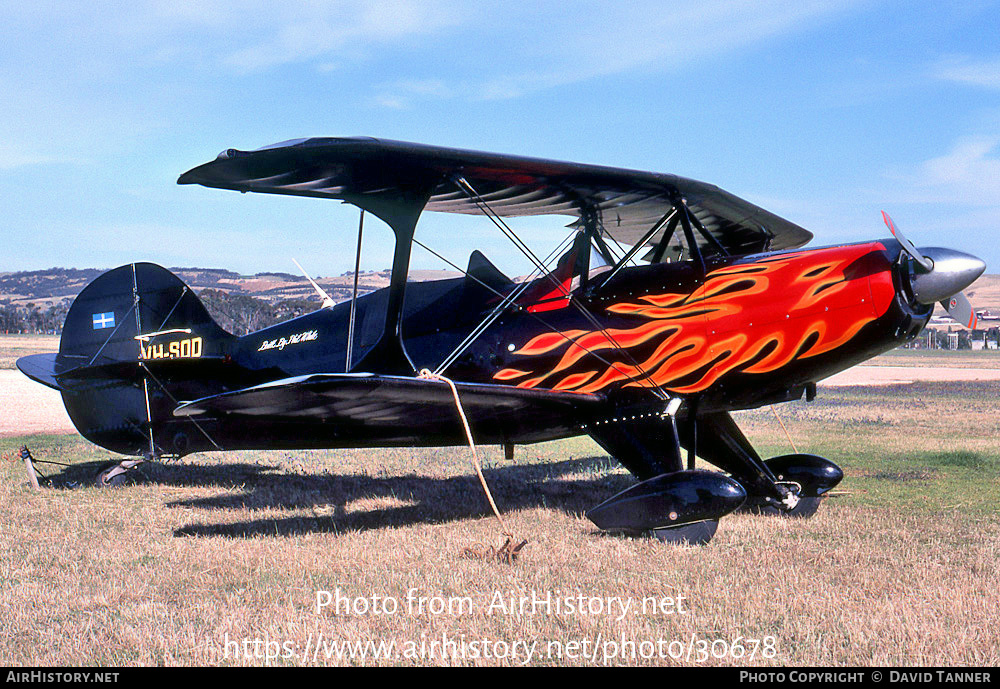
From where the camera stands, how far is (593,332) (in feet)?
20.6

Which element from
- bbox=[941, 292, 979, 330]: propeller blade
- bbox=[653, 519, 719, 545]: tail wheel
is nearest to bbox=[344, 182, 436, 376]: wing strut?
bbox=[653, 519, 719, 545]: tail wheel

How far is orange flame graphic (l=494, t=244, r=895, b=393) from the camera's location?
5527 mm

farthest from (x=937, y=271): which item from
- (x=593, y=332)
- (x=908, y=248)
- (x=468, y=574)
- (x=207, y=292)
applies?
(x=207, y=292)

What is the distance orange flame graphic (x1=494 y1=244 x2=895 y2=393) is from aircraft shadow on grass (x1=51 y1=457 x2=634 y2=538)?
1.67m

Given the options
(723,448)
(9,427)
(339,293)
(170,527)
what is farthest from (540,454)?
(339,293)

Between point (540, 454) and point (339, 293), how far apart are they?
8770 cm

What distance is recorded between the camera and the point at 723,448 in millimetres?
6941

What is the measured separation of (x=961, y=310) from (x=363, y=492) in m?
6.03

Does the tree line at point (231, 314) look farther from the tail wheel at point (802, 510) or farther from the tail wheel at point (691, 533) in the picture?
the tail wheel at point (691, 533)

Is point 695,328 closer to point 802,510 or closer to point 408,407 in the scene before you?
point 802,510

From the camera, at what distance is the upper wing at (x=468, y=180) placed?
5047 millimetres

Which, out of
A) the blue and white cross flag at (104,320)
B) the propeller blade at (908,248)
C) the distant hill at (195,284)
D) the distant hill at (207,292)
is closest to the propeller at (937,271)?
the propeller blade at (908,248)

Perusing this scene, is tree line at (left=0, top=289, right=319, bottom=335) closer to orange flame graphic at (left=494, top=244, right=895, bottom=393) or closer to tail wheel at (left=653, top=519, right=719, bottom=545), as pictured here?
orange flame graphic at (left=494, top=244, right=895, bottom=393)
